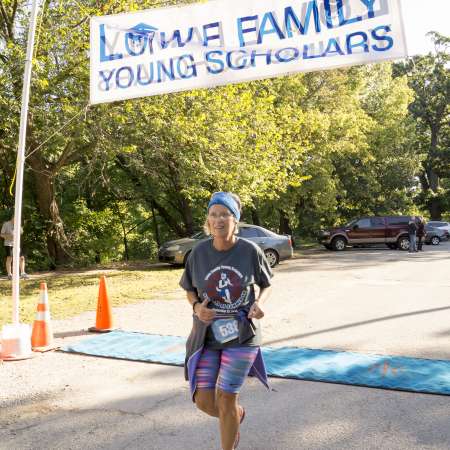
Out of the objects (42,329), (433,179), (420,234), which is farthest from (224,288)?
(433,179)

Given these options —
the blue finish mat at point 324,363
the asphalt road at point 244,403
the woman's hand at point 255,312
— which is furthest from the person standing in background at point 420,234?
the woman's hand at point 255,312

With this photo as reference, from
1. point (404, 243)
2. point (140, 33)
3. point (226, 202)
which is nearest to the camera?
point (226, 202)

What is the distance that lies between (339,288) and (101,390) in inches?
308

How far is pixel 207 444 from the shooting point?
3711mm

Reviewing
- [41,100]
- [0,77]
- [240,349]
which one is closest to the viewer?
[240,349]

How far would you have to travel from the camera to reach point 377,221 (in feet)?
86.9

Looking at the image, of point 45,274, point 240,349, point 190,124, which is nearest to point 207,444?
point 240,349

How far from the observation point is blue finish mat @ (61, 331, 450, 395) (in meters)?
5.04

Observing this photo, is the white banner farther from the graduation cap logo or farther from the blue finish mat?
the blue finish mat

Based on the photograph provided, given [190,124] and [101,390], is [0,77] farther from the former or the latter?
A: [101,390]

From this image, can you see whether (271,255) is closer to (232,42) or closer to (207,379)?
(232,42)

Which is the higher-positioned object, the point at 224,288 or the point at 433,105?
the point at 433,105

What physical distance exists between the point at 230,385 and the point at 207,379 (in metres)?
0.16

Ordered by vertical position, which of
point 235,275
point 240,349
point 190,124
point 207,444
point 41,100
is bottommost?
point 207,444
